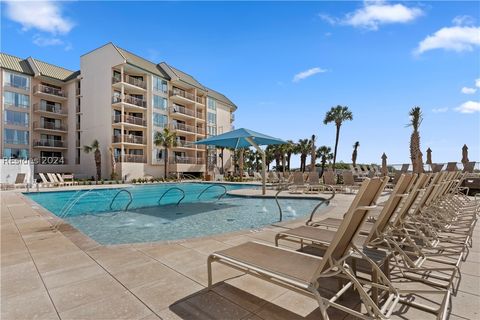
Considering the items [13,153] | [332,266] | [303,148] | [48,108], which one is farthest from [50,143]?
[332,266]

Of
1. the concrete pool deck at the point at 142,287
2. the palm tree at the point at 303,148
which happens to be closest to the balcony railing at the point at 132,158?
the concrete pool deck at the point at 142,287

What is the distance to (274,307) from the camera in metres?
2.18

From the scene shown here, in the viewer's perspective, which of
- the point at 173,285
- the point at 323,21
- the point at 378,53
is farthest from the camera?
the point at 323,21

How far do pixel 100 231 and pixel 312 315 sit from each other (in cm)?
563

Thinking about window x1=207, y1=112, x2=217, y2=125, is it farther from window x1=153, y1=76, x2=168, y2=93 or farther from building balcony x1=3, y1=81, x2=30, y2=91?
building balcony x1=3, y1=81, x2=30, y2=91

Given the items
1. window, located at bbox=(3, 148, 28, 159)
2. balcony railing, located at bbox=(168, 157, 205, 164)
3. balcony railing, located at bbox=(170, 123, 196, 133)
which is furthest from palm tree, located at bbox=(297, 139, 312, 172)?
window, located at bbox=(3, 148, 28, 159)

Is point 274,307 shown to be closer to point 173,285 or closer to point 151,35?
point 173,285

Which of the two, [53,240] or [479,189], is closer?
[53,240]

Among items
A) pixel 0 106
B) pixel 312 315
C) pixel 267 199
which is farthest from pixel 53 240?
pixel 0 106

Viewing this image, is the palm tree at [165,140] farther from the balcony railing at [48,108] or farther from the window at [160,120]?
the balcony railing at [48,108]

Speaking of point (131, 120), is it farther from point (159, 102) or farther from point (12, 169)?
point (12, 169)

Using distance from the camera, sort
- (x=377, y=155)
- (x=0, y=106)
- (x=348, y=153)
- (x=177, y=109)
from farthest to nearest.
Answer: (x=348, y=153), (x=177, y=109), (x=0, y=106), (x=377, y=155)

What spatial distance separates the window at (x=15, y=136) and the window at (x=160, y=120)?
15102mm

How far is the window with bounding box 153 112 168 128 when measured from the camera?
1239 inches
